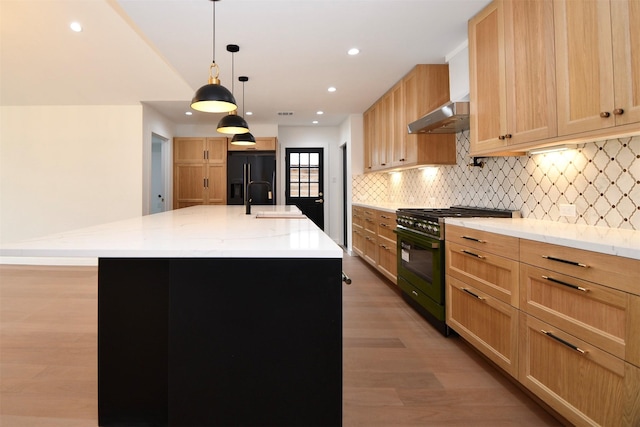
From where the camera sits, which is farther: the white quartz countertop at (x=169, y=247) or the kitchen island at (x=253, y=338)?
the kitchen island at (x=253, y=338)

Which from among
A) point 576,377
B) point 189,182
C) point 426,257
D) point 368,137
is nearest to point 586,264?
point 576,377

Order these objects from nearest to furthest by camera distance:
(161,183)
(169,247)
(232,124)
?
(169,247)
(232,124)
(161,183)

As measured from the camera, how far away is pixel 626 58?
60.9 inches

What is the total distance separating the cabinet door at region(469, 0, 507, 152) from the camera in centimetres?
241

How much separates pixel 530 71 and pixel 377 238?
2.75m

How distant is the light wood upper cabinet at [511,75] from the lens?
2.02 metres

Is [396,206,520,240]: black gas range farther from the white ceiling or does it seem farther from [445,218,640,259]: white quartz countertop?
the white ceiling

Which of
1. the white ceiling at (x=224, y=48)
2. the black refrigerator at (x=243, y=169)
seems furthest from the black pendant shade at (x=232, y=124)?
the black refrigerator at (x=243, y=169)

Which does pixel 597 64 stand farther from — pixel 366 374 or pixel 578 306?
pixel 366 374

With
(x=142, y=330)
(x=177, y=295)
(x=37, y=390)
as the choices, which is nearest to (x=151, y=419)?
(x=142, y=330)

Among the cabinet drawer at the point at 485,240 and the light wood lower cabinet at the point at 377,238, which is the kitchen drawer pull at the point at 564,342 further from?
the light wood lower cabinet at the point at 377,238

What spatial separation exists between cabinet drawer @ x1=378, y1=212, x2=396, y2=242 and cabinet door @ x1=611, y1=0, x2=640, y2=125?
2.45 metres

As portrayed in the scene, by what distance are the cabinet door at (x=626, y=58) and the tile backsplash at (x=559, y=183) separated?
0.38 metres

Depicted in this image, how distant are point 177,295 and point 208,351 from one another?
9.3 inches
